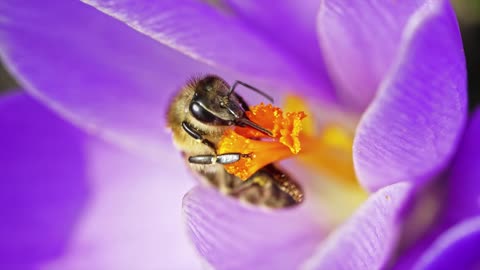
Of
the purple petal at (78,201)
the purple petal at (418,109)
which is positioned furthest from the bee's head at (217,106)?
the purple petal at (78,201)

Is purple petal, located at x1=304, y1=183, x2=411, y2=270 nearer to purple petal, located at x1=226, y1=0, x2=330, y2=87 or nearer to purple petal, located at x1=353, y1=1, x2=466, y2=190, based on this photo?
purple petal, located at x1=353, y1=1, x2=466, y2=190

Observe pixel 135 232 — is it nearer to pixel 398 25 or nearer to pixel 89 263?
pixel 89 263

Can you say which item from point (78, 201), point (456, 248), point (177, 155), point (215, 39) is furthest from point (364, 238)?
point (78, 201)

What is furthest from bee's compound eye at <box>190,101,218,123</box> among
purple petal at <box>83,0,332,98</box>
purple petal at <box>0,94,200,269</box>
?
purple petal at <box>0,94,200,269</box>

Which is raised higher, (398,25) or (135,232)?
(398,25)

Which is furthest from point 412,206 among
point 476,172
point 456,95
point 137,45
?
point 137,45

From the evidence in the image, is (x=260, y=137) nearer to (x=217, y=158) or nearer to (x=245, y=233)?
(x=217, y=158)
